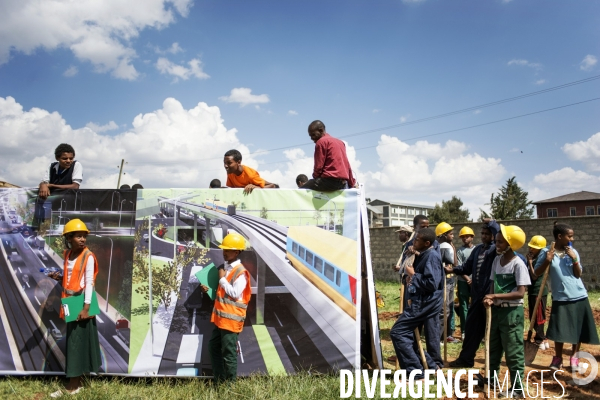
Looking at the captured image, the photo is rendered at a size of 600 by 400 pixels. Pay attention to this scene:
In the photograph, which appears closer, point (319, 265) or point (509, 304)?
point (509, 304)

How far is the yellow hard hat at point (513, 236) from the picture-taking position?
453 cm

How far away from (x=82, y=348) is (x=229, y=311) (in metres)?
1.69

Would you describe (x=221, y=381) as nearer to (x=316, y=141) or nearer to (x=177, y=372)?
(x=177, y=372)

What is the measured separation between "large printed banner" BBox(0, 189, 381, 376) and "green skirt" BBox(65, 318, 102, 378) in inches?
10.5

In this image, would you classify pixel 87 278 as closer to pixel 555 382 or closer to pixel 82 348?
pixel 82 348

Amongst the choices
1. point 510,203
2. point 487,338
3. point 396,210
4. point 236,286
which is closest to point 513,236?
point 487,338

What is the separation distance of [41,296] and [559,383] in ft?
19.9

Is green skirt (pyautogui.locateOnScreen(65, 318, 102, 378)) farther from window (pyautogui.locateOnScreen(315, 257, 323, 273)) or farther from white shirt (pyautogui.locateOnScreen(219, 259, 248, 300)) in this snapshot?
window (pyautogui.locateOnScreen(315, 257, 323, 273))

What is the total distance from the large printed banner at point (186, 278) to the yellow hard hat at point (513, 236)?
153cm

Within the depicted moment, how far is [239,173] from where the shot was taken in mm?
5930

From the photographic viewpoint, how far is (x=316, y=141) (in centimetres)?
583

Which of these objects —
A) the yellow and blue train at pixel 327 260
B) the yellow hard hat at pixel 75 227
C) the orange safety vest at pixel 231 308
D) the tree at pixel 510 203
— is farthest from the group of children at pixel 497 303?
the tree at pixel 510 203

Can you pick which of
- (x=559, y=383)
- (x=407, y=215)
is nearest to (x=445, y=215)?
(x=407, y=215)

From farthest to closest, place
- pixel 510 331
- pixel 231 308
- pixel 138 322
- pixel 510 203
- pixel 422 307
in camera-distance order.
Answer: pixel 510 203 < pixel 138 322 < pixel 422 307 < pixel 231 308 < pixel 510 331
